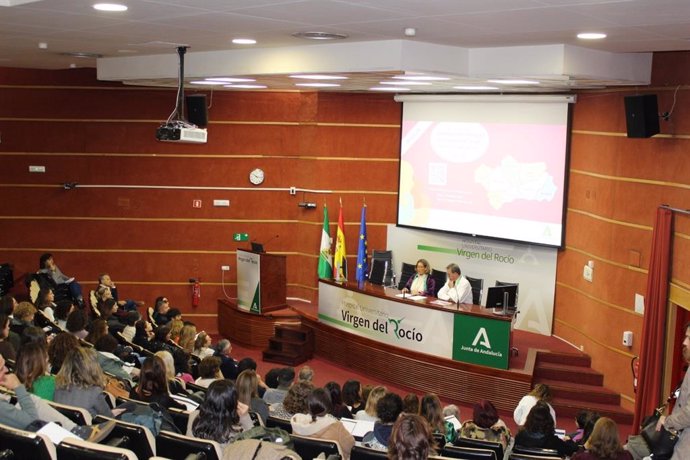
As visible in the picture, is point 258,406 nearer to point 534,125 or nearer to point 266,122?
point 534,125

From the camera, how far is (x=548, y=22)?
5.78 metres

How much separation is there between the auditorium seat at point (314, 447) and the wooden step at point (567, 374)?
5.61 metres

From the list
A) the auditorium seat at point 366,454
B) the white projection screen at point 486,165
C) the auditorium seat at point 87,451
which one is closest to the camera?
the auditorium seat at point 87,451

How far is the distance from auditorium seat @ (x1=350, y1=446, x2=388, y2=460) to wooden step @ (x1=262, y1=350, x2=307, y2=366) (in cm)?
654

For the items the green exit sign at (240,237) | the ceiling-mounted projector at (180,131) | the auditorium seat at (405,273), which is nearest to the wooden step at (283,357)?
the auditorium seat at (405,273)

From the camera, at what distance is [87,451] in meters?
3.70

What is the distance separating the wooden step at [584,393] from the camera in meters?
9.30

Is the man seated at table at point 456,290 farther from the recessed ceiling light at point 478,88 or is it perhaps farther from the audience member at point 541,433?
the audience member at point 541,433

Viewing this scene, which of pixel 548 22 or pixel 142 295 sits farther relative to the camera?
pixel 142 295

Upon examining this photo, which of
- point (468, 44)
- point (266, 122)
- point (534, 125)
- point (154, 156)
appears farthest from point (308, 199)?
point (468, 44)

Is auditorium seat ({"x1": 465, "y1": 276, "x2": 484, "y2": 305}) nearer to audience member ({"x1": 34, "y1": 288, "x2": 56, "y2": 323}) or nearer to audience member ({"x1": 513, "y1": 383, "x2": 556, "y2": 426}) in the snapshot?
audience member ({"x1": 513, "y1": 383, "x2": 556, "y2": 426})

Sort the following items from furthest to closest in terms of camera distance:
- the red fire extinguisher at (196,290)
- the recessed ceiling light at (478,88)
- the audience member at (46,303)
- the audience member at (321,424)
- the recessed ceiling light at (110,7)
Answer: the red fire extinguisher at (196,290) → the recessed ceiling light at (478,88) → the audience member at (46,303) → the recessed ceiling light at (110,7) → the audience member at (321,424)

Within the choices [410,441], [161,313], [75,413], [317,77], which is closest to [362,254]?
[161,313]

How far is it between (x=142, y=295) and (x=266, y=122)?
9.87ft
